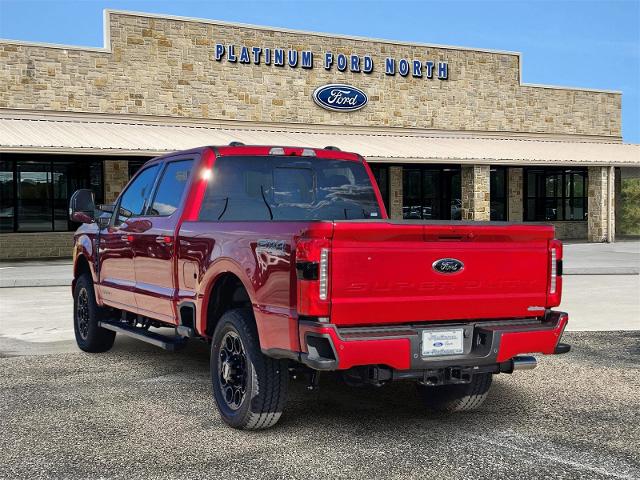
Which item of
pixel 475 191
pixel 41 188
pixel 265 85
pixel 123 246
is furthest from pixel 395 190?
pixel 123 246

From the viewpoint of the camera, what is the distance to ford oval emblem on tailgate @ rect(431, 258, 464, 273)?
18.4ft

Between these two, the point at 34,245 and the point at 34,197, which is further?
the point at 34,197

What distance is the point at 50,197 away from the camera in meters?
26.0

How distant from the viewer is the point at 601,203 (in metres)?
31.5

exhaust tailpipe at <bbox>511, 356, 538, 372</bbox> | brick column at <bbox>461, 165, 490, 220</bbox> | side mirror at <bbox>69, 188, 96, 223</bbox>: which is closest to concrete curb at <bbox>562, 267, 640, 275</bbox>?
brick column at <bbox>461, 165, 490, 220</bbox>

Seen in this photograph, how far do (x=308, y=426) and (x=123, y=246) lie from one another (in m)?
3.03

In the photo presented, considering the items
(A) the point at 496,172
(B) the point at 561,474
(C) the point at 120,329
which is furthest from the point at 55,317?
(A) the point at 496,172

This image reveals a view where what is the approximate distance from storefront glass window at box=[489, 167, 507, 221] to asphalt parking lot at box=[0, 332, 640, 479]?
1037 inches

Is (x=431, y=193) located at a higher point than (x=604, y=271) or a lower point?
higher

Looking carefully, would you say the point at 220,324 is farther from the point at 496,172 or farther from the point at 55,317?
the point at 496,172

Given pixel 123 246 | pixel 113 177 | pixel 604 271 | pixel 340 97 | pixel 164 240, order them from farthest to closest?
pixel 340 97 → pixel 113 177 → pixel 604 271 → pixel 123 246 → pixel 164 240

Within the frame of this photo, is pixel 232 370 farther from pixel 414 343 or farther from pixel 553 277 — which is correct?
pixel 553 277

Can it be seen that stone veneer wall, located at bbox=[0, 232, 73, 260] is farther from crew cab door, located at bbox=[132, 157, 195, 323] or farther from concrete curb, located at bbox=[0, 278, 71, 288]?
crew cab door, located at bbox=[132, 157, 195, 323]

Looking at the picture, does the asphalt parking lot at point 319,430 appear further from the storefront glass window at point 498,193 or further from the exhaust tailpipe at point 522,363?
the storefront glass window at point 498,193
